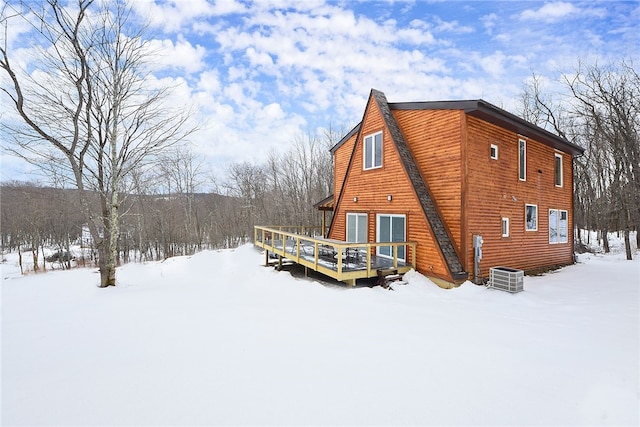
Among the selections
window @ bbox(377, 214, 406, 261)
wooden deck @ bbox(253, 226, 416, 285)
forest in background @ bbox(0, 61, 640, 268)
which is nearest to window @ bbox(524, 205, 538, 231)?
window @ bbox(377, 214, 406, 261)

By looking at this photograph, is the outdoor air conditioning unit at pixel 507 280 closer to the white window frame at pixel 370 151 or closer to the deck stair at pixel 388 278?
the deck stair at pixel 388 278

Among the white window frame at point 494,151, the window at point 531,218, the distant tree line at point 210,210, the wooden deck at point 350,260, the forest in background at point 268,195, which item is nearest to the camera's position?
the wooden deck at point 350,260

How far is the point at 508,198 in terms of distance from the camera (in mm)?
8945

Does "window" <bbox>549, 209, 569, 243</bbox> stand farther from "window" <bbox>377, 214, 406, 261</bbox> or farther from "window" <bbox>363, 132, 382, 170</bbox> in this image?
"window" <bbox>363, 132, 382, 170</bbox>

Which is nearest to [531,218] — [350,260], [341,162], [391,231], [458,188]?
[458,188]

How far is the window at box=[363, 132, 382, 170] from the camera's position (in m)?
9.94

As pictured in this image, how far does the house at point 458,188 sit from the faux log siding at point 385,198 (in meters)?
0.03

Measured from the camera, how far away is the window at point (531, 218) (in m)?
9.58

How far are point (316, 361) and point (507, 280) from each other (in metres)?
5.95

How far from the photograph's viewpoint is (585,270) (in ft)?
33.3

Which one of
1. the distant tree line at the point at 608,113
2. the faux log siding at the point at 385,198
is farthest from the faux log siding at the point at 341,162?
the distant tree line at the point at 608,113

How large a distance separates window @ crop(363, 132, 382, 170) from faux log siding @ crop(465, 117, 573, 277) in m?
2.96

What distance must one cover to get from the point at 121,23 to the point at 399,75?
12565mm

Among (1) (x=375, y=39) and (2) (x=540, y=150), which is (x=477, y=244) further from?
(1) (x=375, y=39)
